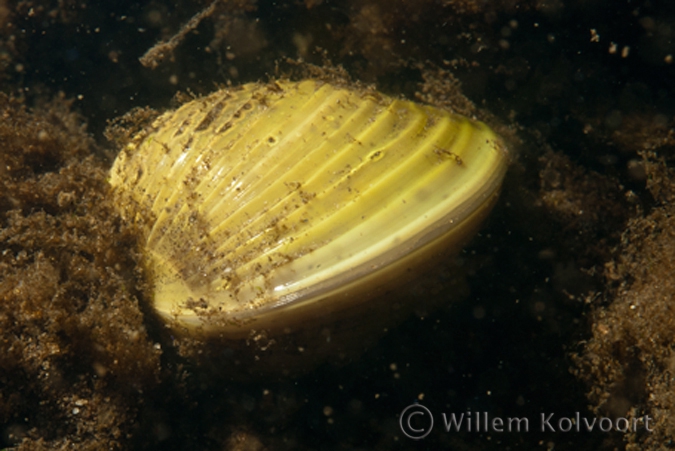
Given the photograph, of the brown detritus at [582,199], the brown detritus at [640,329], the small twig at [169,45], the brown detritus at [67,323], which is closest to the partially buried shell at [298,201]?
the brown detritus at [67,323]

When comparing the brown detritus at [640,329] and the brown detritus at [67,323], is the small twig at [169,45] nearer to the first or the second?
the brown detritus at [67,323]

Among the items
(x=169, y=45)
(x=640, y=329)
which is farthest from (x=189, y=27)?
(x=640, y=329)

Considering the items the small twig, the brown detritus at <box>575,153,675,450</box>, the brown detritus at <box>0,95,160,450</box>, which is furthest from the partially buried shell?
the small twig

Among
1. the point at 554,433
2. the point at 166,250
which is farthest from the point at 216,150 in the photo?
the point at 554,433

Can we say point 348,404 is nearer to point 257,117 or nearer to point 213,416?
point 213,416

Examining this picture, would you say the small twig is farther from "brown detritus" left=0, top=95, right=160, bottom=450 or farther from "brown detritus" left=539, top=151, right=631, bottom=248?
"brown detritus" left=539, top=151, right=631, bottom=248
